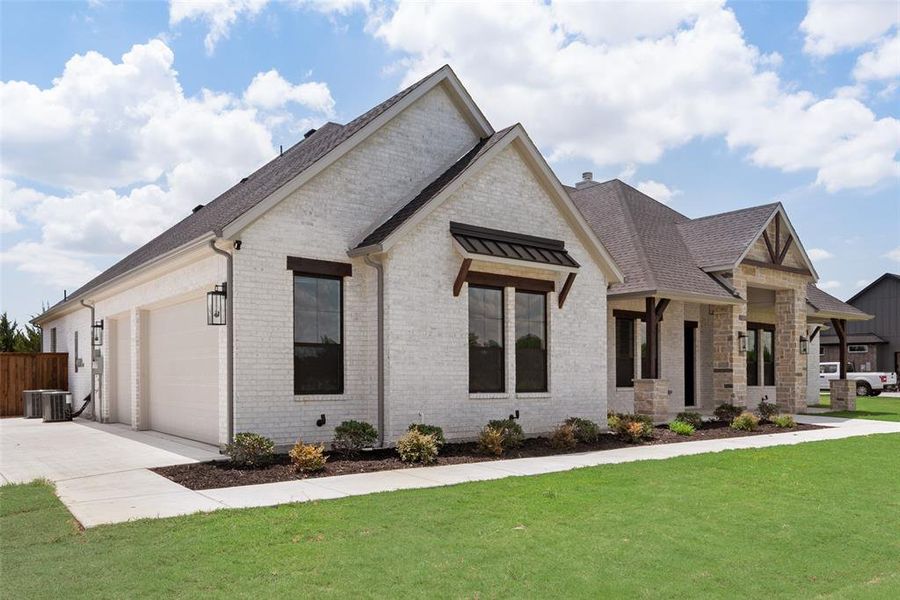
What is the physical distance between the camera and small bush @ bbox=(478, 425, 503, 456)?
12.6 meters

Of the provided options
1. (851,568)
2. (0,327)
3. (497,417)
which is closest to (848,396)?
(497,417)

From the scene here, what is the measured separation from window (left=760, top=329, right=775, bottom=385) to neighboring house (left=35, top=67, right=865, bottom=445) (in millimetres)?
7041

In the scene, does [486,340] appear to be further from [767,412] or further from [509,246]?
[767,412]

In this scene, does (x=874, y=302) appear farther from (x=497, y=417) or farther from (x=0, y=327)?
(x=0, y=327)

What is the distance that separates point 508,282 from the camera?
15.0m

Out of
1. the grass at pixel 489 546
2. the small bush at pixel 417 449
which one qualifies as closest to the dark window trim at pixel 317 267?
the small bush at pixel 417 449

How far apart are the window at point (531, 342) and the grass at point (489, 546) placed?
566cm

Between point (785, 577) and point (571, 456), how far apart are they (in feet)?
22.8

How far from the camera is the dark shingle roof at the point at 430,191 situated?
13039 mm

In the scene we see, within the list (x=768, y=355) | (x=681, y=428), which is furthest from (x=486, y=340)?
(x=768, y=355)

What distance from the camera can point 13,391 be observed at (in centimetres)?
2392

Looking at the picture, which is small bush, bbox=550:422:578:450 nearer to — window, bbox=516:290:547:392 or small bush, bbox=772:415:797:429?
window, bbox=516:290:547:392

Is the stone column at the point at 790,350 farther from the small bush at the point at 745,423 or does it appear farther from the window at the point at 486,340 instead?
the window at the point at 486,340

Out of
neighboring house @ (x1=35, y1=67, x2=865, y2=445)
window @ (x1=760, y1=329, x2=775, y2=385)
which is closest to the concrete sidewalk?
neighboring house @ (x1=35, y1=67, x2=865, y2=445)
